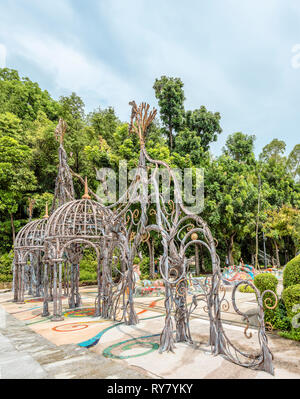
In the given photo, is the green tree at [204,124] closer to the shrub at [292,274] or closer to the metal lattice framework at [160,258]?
the metal lattice framework at [160,258]

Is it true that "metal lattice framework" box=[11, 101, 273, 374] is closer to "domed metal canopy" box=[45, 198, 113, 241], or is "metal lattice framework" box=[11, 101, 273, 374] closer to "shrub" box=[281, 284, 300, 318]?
"domed metal canopy" box=[45, 198, 113, 241]

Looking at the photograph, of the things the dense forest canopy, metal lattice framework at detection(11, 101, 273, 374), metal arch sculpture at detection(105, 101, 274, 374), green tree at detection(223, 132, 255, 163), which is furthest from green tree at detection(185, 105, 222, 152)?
metal arch sculpture at detection(105, 101, 274, 374)

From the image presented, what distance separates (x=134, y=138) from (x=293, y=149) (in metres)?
31.8

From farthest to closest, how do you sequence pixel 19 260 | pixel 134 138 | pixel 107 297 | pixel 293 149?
pixel 293 149, pixel 134 138, pixel 19 260, pixel 107 297

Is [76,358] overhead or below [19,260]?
below

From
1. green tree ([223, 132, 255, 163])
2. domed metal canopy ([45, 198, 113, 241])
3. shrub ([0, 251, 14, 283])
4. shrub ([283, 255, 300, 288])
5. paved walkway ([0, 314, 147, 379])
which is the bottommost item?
shrub ([0, 251, 14, 283])

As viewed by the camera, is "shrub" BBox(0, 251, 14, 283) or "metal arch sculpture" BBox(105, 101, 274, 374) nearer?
"metal arch sculpture" BBox(105, 101, 274, 374)

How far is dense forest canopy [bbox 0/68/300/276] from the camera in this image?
1889 centimetres

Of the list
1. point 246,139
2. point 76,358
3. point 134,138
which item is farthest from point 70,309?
point 246,139

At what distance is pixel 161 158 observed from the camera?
1666 centimetres

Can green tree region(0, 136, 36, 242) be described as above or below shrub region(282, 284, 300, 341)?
above

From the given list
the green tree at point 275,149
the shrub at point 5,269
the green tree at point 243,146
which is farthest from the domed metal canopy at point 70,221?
the green tree at point 275,149
